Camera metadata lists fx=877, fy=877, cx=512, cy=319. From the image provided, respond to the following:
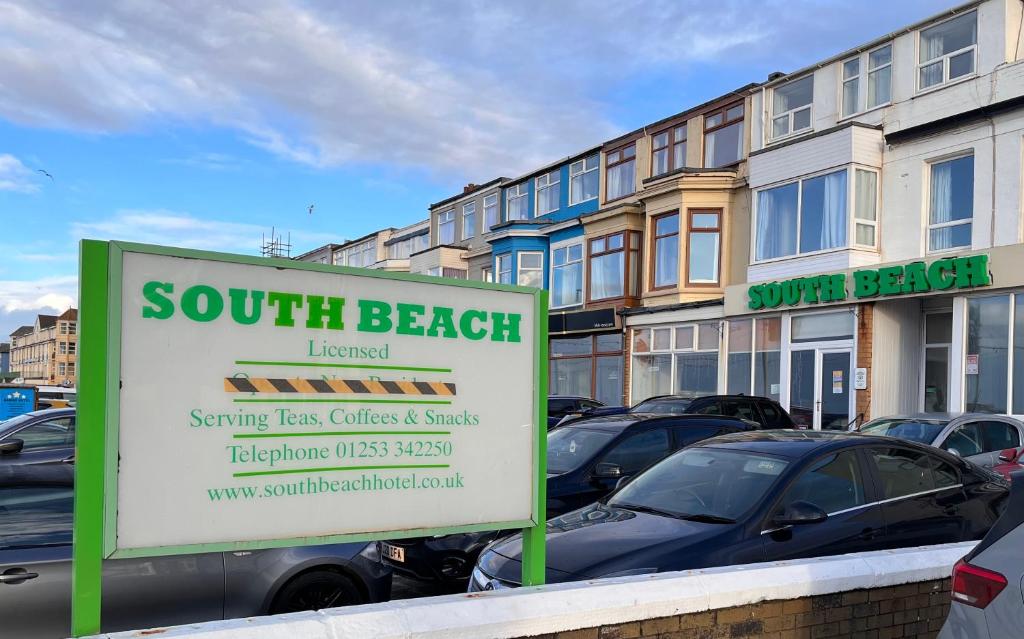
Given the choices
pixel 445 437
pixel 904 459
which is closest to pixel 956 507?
pixel 904 459

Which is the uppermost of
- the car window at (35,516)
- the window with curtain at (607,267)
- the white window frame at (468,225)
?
the white window frame at (468,225)

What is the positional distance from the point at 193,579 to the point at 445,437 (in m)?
2.42

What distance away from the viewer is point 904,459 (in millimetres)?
6559

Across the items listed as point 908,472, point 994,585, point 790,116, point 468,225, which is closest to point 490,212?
point 468,225

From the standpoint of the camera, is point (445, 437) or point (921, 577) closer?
point (445, 437)

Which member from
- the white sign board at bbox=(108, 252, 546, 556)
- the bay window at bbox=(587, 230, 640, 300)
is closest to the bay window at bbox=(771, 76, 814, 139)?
the bay window at bbox=(587, 230, 640, 300)

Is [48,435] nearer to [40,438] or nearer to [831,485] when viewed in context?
[40,438]

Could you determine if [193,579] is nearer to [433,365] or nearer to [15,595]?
[15,595]

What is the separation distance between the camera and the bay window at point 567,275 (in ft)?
A: 99.7

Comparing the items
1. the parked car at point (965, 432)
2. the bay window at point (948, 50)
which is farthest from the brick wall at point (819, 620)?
the bay window at point (948, 50)

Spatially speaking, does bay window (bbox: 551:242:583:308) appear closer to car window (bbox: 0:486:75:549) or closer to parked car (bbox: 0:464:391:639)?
parked car (bbox: 0:464:391:639)

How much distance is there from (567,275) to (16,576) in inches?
1055

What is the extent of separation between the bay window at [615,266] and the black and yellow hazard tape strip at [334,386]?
24131mm

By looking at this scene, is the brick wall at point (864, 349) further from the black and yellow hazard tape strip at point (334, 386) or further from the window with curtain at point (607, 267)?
the black and yellow hazard tape strip at point (334, 386)
